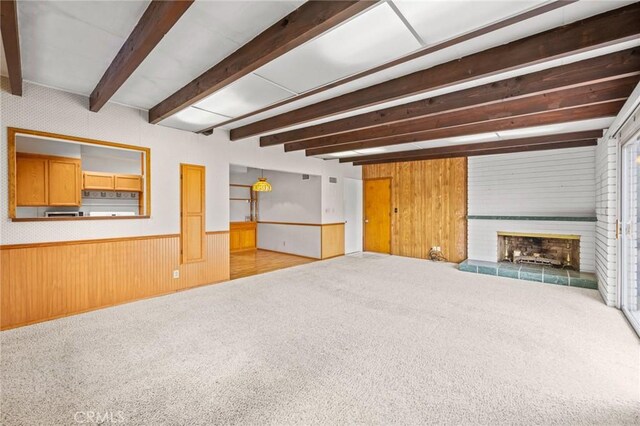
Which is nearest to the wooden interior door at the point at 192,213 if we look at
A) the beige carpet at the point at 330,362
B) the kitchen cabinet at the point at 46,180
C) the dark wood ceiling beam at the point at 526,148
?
the beige carpet at the point at 330,362

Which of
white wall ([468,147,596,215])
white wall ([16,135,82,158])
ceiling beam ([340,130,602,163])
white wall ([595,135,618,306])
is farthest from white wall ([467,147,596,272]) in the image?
white wall ([16,135,82,158])

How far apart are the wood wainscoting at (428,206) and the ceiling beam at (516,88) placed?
3479 millimetres

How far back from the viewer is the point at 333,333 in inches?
113

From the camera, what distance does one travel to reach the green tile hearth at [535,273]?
4.49 m

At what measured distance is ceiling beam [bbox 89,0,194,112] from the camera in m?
1.65

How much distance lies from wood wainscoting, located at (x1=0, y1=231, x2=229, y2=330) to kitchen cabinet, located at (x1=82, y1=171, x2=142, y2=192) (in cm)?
305

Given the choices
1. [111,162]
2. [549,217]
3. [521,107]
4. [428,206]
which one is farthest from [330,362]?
[111,162]

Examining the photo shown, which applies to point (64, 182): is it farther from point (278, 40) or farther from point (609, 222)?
point (609, 222)

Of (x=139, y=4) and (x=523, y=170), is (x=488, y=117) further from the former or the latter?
(x=139, y=4)

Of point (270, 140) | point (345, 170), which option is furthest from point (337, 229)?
point (270, 140)

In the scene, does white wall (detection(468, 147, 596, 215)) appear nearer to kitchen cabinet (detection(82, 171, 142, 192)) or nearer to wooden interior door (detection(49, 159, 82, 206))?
kitchen cabinet (detection(82, 171, 142, 192))

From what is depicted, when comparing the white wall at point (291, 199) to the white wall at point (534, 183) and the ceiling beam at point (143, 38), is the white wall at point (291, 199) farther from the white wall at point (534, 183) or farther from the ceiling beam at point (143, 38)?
the ceiling beam at point (143, 38)

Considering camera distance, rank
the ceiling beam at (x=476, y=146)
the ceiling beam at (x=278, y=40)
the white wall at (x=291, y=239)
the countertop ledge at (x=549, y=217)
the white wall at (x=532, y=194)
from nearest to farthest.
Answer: the ceiling beam at (x=278, y=40), the ceiling beam at (x=476, y=146), the countertop ledge at (x=549, y=217), the white wall at (x=532, y=194), the white wall at (x=291, y=239)

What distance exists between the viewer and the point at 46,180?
5.20m
